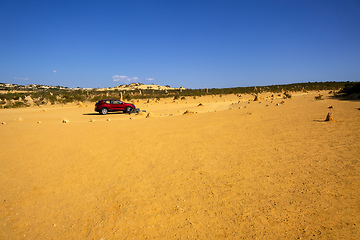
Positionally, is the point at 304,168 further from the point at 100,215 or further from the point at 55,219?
the point at 55,219

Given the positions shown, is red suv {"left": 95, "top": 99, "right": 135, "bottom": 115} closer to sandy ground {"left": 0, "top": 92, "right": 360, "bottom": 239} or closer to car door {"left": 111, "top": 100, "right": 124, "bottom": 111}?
car door {"left": 111, "top": 100, "right": 124, "bottom": 111}

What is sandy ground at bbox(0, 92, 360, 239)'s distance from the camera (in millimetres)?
2941

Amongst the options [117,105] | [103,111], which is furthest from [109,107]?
[117,105]

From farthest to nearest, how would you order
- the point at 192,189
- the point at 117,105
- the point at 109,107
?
the point at 117,105, the point at 109,107, the point at 192,189

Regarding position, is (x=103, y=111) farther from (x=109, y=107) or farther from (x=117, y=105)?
(x=117, y=105)

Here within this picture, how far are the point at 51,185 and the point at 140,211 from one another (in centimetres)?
274

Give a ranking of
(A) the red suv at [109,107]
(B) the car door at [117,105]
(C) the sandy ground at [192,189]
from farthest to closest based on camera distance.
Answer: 1. (B) the car door at [117,105]
2. (A) the red suv at [109,107]
3. (C) the sandy ground at [192,189]

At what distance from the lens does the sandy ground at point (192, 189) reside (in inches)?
116

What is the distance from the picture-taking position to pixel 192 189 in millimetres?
4016

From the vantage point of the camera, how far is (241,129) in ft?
28.9

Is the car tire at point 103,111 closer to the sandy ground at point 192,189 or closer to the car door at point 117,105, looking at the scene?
the car door at point 117,105

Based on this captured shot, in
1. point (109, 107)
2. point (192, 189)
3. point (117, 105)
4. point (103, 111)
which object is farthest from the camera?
point (117, 105)

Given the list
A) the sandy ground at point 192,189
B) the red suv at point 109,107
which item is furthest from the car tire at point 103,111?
the sandy ground at point 192,189

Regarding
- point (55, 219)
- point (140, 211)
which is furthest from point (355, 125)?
point (55, 219)
